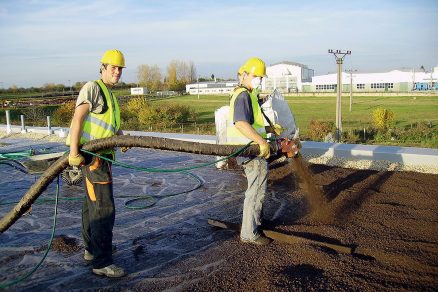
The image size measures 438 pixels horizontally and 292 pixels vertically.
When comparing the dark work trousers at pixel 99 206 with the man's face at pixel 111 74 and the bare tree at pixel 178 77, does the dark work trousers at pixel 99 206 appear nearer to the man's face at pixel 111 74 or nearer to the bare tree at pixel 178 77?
the man's face at pixel 111 74

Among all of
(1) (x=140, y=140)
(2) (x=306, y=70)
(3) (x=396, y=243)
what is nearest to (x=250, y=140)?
(1) (x=140, y=140)

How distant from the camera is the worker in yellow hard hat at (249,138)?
4809 mm

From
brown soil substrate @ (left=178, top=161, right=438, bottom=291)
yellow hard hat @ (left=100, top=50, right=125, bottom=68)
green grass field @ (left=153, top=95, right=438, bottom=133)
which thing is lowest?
green grass field @ (left=153, top=95, right=438, bottom=133)

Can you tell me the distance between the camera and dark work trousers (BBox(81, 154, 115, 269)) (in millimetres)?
4238

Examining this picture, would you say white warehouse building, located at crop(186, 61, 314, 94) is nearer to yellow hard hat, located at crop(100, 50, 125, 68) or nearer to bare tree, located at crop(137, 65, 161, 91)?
bare tree, located at crop(137, 65, 161, 91)

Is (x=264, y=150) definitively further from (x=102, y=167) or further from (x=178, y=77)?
(x=178, y=77)

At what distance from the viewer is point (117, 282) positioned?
13.8ft

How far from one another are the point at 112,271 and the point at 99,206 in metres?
0.66

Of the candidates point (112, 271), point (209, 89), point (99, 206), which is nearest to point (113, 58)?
point (99, 206)

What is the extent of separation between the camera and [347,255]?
4.59 metres

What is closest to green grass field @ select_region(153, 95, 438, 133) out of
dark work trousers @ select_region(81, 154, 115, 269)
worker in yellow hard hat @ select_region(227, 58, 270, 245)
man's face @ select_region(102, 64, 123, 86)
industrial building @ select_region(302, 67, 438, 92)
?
worker in yellow hard hat @ select_region(227, 58, 270, 245)

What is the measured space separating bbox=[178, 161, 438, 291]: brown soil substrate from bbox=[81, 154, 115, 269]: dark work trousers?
36.2 inches

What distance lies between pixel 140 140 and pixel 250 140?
1313 millimetres

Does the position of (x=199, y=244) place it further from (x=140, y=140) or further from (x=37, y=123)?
(x=37, y=123)
